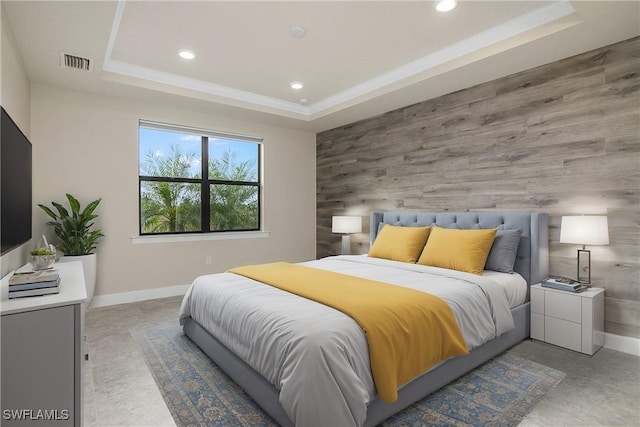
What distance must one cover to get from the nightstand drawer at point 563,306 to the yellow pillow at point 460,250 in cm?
58

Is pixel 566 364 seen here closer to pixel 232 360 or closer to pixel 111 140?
pixel 232 360

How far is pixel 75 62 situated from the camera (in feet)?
10.0

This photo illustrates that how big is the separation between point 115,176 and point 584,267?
5002 millimetres

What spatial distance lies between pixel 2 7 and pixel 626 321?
16.8ft

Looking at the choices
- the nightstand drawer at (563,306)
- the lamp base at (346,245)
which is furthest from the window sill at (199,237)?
the nightstand drawer at (563,306)

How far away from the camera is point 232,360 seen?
86.8 inches

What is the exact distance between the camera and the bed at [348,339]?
1545mm

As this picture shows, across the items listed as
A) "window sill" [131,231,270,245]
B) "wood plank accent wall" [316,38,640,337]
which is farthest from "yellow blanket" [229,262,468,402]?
"window sill" [131,231,270,245]

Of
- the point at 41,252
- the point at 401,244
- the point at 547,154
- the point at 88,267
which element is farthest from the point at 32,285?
the point at 547,154

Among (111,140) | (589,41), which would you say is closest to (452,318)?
(589,41)

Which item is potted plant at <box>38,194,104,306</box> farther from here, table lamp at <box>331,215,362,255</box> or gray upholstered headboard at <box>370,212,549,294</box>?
gray upholstered headboard at <box>370,212,549,294</box>

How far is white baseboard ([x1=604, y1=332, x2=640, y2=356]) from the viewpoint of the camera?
2.66 m

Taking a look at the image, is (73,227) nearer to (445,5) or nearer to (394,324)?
(394,324)

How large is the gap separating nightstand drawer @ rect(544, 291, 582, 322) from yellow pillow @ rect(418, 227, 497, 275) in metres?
0.58
